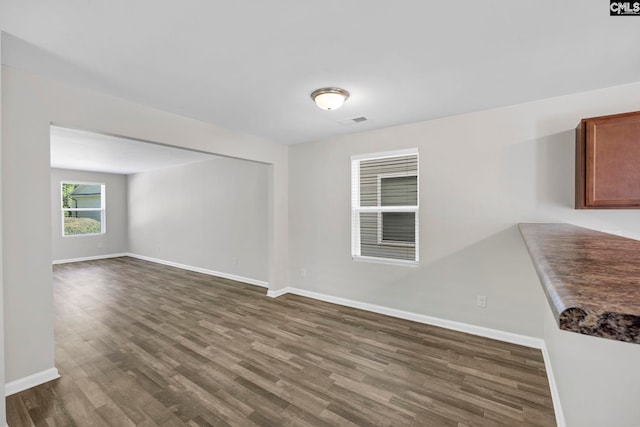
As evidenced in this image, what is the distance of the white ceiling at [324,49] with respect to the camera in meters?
1.50

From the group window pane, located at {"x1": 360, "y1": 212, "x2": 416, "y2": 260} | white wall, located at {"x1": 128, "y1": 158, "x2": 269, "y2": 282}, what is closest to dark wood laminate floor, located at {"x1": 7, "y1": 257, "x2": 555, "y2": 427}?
window pane, located at {"x1": 360, "y1": 212, "x2": 416, "y2": 260}

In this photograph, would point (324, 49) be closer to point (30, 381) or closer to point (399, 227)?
point (399, 227)

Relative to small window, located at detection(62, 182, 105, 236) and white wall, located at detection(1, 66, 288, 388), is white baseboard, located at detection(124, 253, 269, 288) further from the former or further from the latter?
white wall, located at detection(1, 66, 288, 388)

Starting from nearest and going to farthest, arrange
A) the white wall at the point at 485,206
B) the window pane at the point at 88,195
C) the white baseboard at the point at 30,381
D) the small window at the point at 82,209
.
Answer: the white baseboard at the point at 30,381 → the white wall at the point at 485,206 → the small window at the point at 82,209 → the window pane at the point at 88,195

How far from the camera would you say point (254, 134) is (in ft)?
13.1

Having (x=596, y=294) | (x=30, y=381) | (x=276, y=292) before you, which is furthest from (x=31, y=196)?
(x=596, y=294)

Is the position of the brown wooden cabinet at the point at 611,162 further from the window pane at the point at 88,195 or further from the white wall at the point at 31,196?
the window pane at the point at 88,195

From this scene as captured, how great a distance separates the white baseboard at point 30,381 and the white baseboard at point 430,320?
2559 mm

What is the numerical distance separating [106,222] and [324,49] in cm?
870

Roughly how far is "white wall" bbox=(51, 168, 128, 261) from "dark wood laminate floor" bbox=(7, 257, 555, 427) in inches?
180

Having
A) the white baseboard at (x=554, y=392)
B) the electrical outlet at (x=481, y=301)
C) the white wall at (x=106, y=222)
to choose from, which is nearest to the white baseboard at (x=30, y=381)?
the white baseboard at (x=554, y=392)

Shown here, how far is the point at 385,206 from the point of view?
3.77m

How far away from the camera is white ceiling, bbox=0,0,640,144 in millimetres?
1501

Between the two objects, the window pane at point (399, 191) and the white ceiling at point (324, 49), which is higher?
the white ceiling at point (324, 49)
